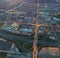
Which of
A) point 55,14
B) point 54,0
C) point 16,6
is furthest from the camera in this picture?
point 54,0

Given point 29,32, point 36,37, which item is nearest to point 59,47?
point 36,37

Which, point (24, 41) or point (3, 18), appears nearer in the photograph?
point (24, 41)

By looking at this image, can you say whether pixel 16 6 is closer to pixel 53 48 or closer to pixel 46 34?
pixel 46 34

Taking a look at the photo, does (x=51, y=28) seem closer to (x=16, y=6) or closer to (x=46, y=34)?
(x=46, y=34)

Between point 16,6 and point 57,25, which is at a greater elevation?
point 16,6

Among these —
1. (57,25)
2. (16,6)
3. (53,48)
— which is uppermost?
(16,6)

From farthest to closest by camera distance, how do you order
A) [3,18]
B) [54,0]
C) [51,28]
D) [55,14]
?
1. [54,0]
2. [55,14]
3. [3,18]
4. [51,28]
